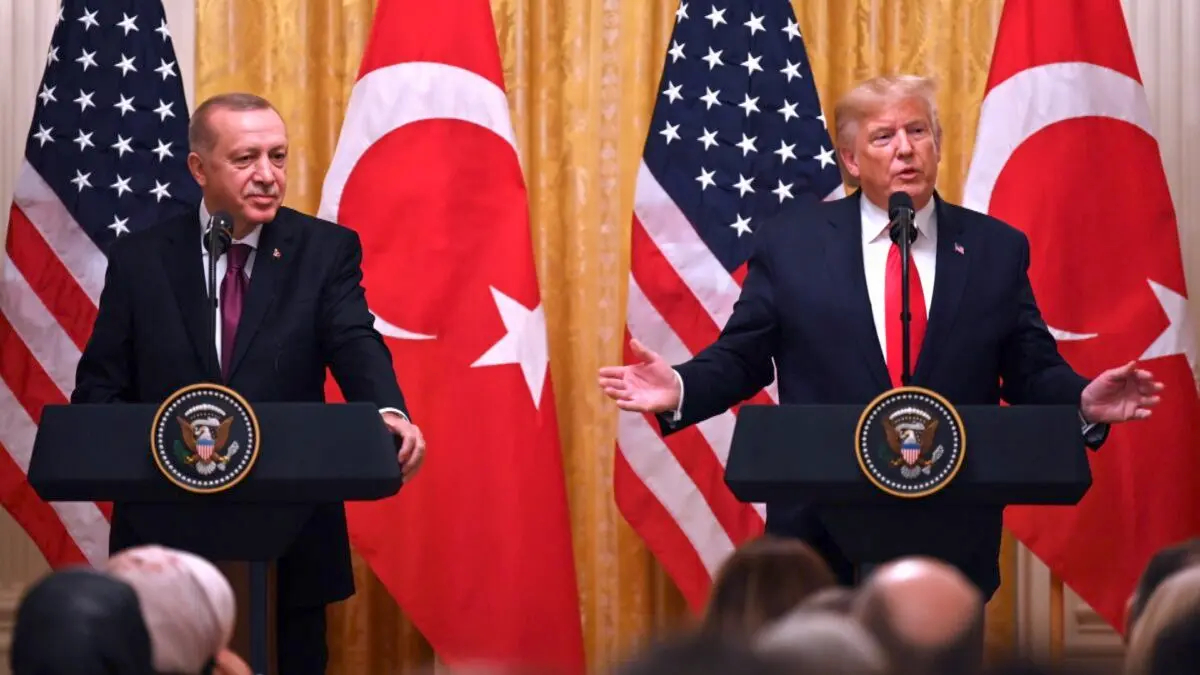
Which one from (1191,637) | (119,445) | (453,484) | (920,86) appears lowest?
(453,484)

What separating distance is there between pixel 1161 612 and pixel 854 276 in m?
2.49

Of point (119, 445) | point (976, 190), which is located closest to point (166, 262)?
point (119, 445)

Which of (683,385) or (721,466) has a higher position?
(683,385)

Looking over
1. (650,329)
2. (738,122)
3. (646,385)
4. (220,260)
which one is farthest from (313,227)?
(738,122)

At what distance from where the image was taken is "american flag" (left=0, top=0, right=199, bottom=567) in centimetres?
534

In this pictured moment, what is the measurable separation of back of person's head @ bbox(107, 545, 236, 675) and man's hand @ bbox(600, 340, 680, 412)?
1.97 m

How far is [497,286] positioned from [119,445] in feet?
6.76

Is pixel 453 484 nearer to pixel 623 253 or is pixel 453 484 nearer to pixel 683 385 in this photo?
pixel 623 253

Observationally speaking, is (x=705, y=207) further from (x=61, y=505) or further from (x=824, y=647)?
(x=824, y=647)

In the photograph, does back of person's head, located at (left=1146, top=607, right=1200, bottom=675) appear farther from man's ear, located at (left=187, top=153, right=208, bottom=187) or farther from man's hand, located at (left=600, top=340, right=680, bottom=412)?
man's ear, located at (left=187, top=153, right=208, bottom=187)

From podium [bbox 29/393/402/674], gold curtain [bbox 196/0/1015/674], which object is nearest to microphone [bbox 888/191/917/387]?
podium [bbox 29/393/402/674]

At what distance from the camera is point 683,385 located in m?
3.89

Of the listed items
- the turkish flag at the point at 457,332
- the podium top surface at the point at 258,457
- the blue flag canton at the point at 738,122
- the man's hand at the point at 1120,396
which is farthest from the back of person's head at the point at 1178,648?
the blue flag canton at the point at 738,122

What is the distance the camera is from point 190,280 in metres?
4.14
